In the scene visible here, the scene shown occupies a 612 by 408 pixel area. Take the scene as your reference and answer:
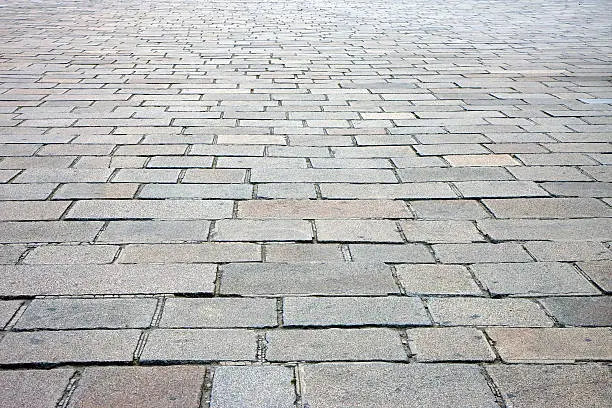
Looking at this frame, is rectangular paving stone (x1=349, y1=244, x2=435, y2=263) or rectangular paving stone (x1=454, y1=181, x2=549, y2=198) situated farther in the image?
rectangular paving stone (x1=454, y1=181, x2=549, y2=198)

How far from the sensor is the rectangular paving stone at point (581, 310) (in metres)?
2.29

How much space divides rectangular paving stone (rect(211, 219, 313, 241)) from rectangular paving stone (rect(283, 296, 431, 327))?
560 mm

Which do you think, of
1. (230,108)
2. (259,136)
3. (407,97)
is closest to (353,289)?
(259,136)

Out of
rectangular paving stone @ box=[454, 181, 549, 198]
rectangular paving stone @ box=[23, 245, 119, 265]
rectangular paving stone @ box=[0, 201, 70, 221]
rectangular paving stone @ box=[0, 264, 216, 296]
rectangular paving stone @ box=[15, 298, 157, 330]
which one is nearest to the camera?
rectangular paving stone @ box=[15, 298, 157, 330]

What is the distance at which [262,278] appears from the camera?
101 inches

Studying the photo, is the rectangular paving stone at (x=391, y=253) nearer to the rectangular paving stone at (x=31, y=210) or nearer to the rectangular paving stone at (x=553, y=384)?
the rectangular paving stone at (x=553, y=384)

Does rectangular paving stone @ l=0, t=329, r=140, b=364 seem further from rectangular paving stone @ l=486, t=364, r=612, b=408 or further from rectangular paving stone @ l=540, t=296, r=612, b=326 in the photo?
rectangular paving stone @ l=540, t=296, r=612, b=326

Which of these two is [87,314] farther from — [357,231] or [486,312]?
[486,312]

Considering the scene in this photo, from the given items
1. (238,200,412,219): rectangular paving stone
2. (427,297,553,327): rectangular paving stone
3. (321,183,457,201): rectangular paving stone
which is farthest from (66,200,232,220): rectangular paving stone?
Result: (427,297,553,327): rectangular paving stone

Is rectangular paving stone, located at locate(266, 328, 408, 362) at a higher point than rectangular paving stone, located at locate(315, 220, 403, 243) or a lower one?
higher

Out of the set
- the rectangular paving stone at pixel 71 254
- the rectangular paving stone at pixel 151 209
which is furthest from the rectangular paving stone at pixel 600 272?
the rectangular paving stone at pixel 71 254

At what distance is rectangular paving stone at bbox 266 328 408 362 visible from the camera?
6.82 feet

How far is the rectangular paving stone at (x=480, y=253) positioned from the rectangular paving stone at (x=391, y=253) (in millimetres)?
61

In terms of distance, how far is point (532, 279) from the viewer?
2.58 m
